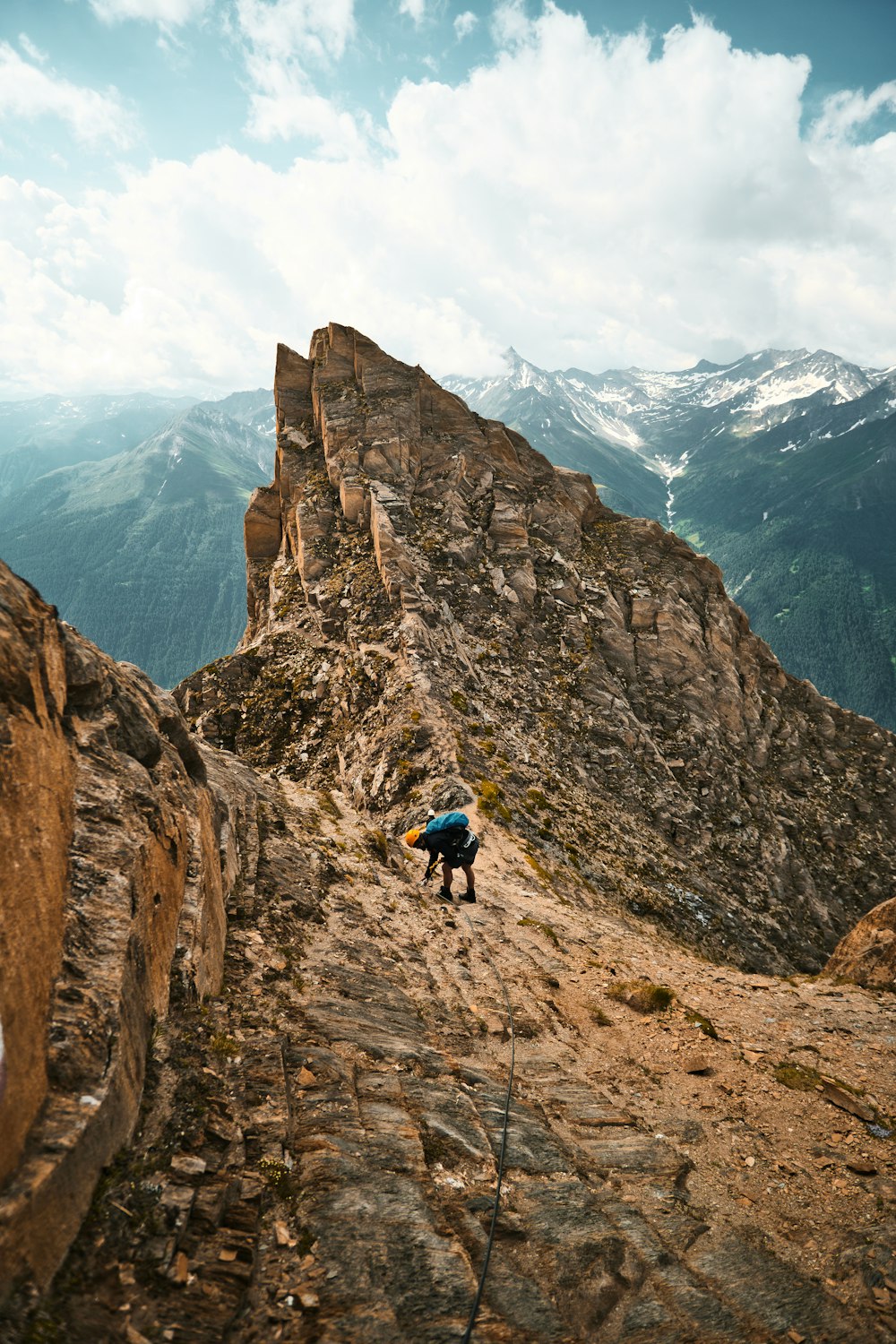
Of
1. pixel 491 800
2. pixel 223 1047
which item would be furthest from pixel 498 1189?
pixel 491 800

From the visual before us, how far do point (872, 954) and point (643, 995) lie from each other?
336 inches

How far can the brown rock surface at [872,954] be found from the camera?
1577 cm

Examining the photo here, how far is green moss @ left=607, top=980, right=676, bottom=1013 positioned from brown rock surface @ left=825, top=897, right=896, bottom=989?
656 cm

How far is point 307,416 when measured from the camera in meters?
46.1

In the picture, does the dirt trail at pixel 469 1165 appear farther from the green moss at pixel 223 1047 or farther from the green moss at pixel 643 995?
the green moss at pixel 643 995

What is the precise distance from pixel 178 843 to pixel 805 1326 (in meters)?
9.42

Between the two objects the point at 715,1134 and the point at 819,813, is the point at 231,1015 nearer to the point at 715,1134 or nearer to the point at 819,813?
the point at 715,1134

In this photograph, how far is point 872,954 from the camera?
1678 centimetres

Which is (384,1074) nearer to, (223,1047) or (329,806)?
(223,1047)

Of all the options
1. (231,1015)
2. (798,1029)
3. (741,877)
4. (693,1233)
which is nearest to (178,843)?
(231,1015)

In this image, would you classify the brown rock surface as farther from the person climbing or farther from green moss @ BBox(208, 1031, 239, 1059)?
green moss @ BBox(208, 1031, 239, 1059)

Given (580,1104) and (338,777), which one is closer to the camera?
(580,1104)

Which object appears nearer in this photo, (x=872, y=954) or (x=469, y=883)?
(x=872, y=954)

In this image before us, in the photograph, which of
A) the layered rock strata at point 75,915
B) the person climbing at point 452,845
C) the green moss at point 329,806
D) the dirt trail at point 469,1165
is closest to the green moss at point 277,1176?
the dirt trail at point 469,1165
